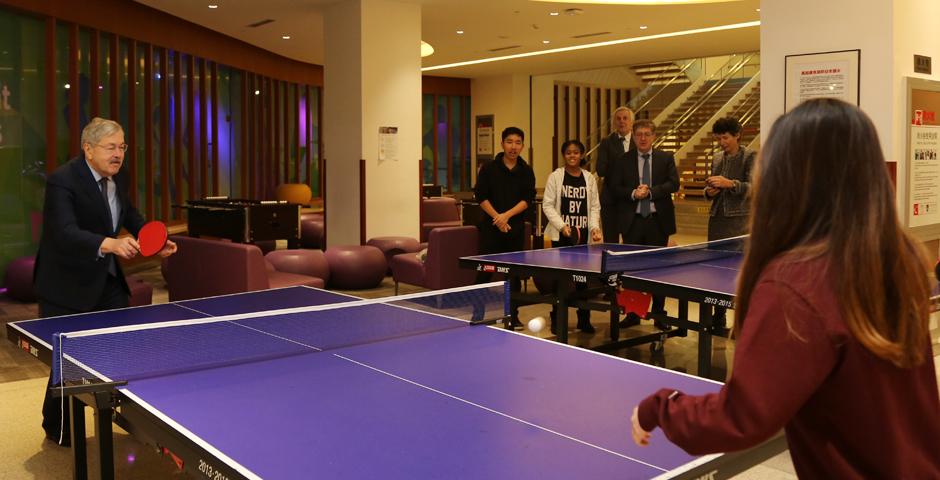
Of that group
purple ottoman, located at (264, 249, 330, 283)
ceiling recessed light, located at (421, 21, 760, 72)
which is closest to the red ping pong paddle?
purple ottoman, located at (264, 249, 330, 283)

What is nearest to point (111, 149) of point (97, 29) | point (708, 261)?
point (708, 261)

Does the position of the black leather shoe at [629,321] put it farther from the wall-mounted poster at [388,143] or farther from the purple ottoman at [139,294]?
the wall-mounted poster at [388,143]

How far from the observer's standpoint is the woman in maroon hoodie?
1404mm

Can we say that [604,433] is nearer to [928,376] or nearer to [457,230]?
[928,376]

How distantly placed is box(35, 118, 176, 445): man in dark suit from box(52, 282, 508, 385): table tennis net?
0.34 m

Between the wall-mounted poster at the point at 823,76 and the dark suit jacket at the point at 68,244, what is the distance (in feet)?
14.2

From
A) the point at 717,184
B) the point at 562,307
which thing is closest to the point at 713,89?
the point at 717,184

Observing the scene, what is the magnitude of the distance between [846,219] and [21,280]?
347 inches

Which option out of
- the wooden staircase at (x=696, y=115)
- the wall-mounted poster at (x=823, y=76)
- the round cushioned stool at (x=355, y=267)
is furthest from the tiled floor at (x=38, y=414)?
the wooden staircase at (x=696, y=115)

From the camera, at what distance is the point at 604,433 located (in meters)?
2.13

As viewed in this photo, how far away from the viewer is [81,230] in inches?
157

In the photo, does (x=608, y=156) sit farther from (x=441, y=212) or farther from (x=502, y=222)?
(x=441, y=212)

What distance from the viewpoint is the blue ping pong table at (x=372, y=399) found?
1.93 m

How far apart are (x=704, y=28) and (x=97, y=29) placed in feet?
28.0
